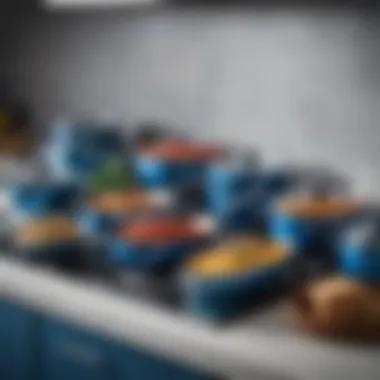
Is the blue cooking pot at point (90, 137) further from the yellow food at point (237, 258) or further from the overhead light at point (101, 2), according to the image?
the yellow food at point (237, 258)

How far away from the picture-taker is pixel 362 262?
4.09 ft

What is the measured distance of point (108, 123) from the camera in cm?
228

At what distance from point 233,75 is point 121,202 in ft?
1.48

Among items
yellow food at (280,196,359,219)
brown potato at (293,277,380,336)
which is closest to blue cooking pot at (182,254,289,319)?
brown potato at (293,277,380,336)

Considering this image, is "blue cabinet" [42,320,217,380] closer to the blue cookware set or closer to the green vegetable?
the blue cookware set

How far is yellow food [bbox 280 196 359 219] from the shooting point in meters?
1.48

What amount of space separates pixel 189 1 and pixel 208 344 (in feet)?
3.15

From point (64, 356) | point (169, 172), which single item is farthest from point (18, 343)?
point (169, 172)

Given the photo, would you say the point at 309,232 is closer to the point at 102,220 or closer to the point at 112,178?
the point at 102,220

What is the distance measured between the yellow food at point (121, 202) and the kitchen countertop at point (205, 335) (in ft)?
0.78

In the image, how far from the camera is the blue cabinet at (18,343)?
4.84ft

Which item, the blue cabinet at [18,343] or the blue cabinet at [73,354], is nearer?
the blue cabinet at [73,354]

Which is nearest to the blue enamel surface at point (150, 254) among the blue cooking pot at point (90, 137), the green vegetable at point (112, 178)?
the green vegetable at point (112, 178)

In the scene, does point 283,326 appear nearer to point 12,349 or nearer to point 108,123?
point 12,349
